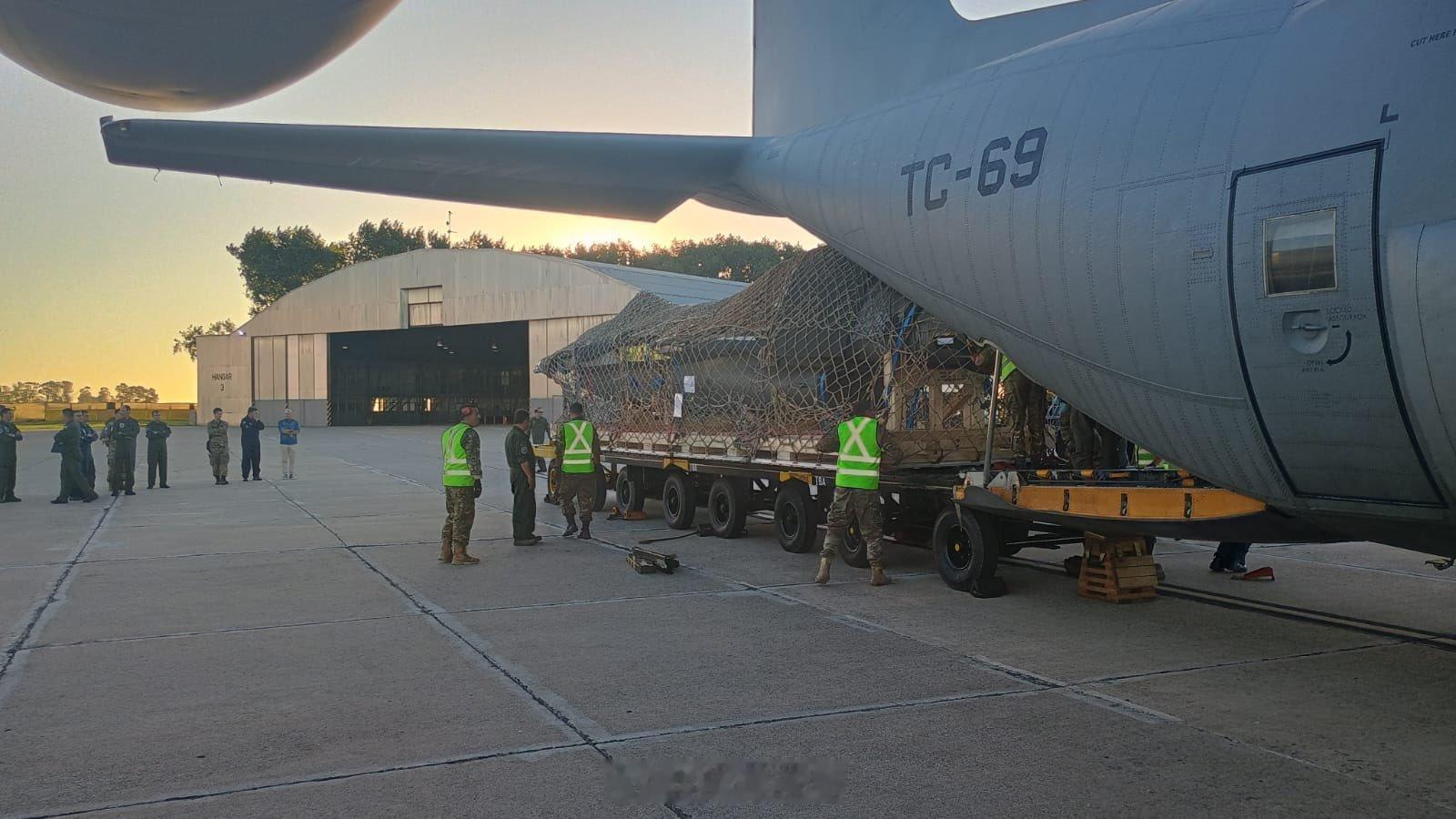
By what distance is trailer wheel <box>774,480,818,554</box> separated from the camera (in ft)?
38.2

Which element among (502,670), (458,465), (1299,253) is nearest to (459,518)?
(458,465)

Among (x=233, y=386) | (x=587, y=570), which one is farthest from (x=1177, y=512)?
(x=233, y=386)

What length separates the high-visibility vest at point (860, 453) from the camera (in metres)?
9.48

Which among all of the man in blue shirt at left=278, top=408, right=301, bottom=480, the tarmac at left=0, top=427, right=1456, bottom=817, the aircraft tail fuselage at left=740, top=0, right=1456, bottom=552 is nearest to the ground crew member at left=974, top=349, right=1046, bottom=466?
the tarmac at left=0, top=427, right=1456, bottom=817

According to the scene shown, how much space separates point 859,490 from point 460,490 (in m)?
4.33

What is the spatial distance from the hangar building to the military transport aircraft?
1122 inches

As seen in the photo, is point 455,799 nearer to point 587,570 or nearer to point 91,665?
point 91,665

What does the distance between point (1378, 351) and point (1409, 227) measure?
0.58 meters

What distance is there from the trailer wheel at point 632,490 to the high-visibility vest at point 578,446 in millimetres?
2364

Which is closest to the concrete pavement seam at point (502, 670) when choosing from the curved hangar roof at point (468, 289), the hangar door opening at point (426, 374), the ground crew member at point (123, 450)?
the ground crew member at point (123, 450)

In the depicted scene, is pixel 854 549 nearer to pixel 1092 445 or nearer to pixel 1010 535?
pixel 1010 535

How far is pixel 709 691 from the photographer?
6184mm

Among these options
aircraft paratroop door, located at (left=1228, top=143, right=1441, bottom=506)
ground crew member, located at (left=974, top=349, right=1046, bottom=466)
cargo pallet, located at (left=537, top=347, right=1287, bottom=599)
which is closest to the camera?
aircraft paratroop door, located at (left=1228, top=143, right=1441, bottom=506)

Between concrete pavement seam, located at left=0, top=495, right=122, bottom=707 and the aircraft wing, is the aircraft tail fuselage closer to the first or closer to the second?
the aircraft wing
